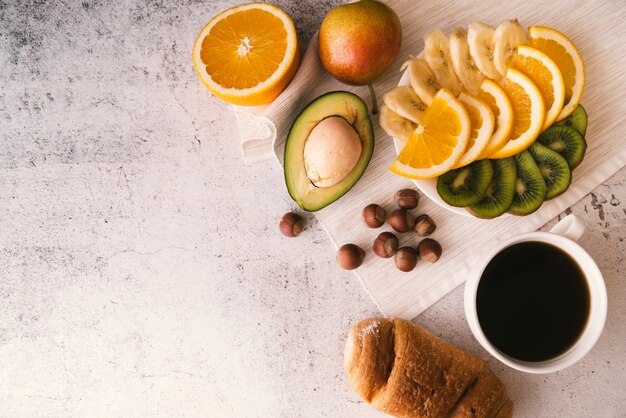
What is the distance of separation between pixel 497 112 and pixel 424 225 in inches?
11.2

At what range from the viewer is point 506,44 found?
0.96 meters

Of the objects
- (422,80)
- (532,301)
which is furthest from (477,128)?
(532,301)

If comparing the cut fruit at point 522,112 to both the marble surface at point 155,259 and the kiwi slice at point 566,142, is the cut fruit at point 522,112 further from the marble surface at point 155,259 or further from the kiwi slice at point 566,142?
the marble surface at point 155,259

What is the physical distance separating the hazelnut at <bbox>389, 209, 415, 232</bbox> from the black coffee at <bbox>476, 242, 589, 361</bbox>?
0.20m

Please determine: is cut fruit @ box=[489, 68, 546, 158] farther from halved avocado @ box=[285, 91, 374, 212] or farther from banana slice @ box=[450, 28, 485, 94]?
halved avocado @ box=[285, 91, 374, 212]

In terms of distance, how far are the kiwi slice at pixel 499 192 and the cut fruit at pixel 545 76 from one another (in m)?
0.10

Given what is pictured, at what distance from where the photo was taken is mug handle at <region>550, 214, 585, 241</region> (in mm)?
898

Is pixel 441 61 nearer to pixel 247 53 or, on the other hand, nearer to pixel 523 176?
pixel 523 176

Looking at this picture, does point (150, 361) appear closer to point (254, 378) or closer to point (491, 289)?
point (254, 378)

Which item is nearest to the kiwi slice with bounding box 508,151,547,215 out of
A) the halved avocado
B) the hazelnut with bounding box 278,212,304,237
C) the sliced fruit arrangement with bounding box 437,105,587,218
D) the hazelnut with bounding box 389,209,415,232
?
the sliced fruit arrangement with bounding box 437,105,587,218

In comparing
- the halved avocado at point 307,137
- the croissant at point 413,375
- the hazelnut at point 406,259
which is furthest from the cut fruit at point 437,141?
the croissant at point 413,375

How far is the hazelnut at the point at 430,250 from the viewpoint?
1079 mm

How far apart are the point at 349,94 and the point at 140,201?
1.87 ft

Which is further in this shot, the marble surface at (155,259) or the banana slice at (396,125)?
the marble surface at (155,259)
